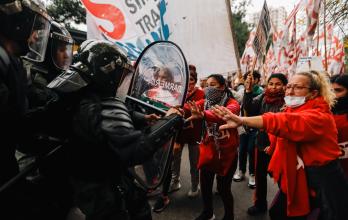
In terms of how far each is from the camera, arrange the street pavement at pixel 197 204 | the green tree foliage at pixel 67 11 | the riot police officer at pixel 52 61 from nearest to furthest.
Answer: the riot police officer at pixel 52 61 < the street pavement at pixel 197 204 < the green tree foliage at pixel 67 11

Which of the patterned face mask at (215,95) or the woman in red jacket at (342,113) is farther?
the patterned face mask at (215,95)

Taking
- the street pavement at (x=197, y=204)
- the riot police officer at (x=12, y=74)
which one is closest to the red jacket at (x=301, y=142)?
the street pavement at (x=197, y=204)

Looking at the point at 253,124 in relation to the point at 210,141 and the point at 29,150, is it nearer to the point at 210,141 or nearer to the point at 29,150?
the point at 210,141

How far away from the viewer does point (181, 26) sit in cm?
271

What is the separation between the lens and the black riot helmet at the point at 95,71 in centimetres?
152

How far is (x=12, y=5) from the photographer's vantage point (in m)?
1.37

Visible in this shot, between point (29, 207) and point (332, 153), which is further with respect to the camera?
point (332, 153)

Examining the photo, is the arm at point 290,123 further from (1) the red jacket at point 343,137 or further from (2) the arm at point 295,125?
(1) the red jacket at point 343,137

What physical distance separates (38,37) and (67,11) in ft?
55.7

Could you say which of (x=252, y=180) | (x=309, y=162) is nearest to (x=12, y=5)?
(x=309, y=162)

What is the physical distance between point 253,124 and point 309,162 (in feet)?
1.79

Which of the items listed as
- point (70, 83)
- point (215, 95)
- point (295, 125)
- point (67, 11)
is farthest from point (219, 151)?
point (67, 11)

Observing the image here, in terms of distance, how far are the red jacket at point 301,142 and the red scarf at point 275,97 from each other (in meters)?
1.07

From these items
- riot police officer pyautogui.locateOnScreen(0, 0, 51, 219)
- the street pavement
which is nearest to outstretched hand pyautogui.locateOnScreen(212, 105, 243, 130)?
riot police officer pyautogui.locateOnScreen(0, 0, 51, 219)
